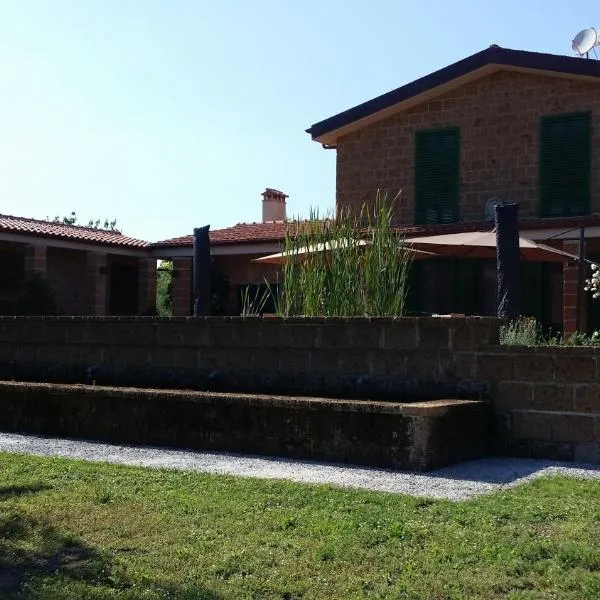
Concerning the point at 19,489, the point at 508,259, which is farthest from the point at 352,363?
the point at 19,489

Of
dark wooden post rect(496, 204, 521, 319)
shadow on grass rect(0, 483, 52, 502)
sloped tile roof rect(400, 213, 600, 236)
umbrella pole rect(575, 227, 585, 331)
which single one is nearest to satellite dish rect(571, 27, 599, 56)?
sloped tile roof rect(400, 213, 600, 236)

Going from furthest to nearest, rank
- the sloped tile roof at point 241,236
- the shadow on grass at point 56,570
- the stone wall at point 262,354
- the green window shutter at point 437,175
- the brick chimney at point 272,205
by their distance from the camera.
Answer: the brick chimney at point 272,205 < the sloped tile roof at point 241,236 < the green window shutter at point 437,175 < the stone wall at point 262,354 < the shadow on grass at point 56,570

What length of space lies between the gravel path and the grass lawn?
0.36 m

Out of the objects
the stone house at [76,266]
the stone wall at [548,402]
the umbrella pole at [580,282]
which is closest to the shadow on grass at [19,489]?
the stone wall at [548,402]

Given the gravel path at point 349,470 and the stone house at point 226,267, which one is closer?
the gravel path at point 349,470

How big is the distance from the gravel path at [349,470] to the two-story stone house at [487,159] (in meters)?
7.93

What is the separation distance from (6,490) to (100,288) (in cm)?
1454

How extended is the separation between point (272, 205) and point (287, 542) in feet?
72.9

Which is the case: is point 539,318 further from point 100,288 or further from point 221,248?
point 100,288

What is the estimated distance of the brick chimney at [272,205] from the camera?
2619 cm

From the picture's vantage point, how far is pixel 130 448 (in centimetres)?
838

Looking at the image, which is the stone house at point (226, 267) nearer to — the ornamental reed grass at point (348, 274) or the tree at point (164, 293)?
the tree at point (164, 293)

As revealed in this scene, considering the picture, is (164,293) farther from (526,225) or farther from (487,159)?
(526,225)

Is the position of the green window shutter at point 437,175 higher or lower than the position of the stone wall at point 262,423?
higher
